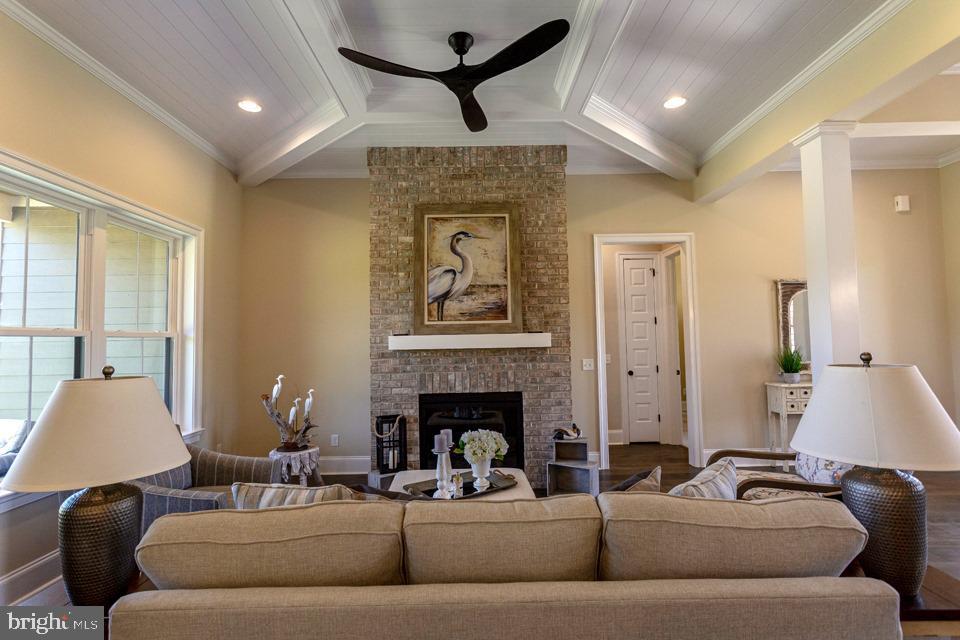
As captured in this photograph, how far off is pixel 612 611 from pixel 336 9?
3.02 metres

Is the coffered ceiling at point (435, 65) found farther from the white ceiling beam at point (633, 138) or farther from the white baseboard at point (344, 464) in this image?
the white baseboard at point (344, 464)

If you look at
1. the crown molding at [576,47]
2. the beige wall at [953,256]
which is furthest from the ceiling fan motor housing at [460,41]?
the beige wall at [953,256]

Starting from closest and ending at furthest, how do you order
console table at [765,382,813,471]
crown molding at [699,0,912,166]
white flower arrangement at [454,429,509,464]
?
crown molding at [699,0,912,166] < white flower arrangement at [454,429,509,464] < console table at [765,382,813,471]

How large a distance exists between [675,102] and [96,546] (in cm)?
407

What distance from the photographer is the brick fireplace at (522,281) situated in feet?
14.0

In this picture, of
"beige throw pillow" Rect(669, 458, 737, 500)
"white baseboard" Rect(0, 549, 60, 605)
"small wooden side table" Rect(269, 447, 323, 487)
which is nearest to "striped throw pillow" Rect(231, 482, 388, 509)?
"beige throw pillow" Rect(669, 458, 737, 500)

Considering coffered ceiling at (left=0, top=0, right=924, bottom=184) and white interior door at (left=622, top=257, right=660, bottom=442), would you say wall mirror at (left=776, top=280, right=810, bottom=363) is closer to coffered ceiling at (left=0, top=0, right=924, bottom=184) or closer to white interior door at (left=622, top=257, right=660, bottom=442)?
white interior door at (left=622, top=257, right=660, bottom=442)

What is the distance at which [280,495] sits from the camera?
1.42 m

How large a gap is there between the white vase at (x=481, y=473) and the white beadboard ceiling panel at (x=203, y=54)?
105 inches

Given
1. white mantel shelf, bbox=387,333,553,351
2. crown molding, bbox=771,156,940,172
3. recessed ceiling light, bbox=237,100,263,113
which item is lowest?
white mantel shelf, bbox=387,333,553,351

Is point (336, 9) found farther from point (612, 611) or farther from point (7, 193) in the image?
point (612, 611)

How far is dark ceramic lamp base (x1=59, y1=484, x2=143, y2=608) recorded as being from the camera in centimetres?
121

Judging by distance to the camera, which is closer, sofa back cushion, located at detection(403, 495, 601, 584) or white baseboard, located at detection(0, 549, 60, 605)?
sofa back cushion, located at detection(403, 495, 601, 584)

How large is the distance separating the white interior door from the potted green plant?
4.71ft
